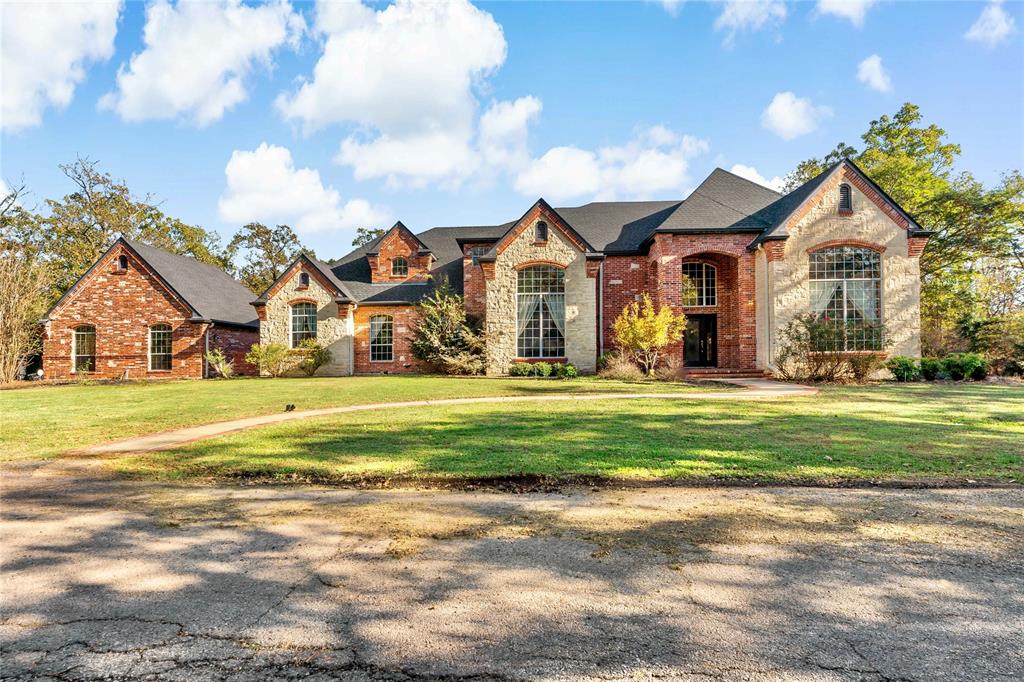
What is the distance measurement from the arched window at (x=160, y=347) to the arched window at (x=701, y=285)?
25.9 meters

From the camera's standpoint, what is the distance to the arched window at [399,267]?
2744 centimetres

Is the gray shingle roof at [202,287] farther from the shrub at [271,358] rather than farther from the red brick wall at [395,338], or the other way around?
the red brick wall at [395,338]

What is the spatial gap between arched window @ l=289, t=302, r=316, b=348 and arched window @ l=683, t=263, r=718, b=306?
59.4ft

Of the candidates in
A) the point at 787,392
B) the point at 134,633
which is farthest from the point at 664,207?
the point at 134,633

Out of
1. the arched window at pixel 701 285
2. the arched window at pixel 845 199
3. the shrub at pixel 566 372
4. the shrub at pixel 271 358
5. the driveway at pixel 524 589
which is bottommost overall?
the driveway at pixel 524 589

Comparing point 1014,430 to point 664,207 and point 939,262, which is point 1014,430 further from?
point 939,262

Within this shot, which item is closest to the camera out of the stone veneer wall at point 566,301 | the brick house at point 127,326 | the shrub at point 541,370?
the shrub at point 541,370

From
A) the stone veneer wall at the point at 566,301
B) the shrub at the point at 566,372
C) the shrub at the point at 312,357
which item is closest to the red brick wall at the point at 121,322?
the shrub at the point at 312,357

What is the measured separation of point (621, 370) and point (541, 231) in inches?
293

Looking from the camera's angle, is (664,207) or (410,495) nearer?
(410,495)

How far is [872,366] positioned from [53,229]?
5440 centimetres

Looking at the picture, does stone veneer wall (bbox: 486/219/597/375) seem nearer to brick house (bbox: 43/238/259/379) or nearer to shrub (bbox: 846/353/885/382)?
shrub (bbox: 846/353/885/382)

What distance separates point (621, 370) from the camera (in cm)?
1953

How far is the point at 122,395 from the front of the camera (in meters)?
16.5
